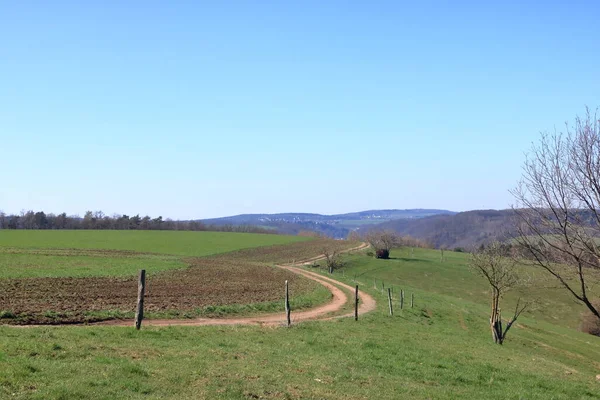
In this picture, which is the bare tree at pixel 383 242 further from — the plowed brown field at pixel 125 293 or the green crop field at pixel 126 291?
the plowed brown field at pixel 125 293

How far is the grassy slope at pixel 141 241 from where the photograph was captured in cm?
9792

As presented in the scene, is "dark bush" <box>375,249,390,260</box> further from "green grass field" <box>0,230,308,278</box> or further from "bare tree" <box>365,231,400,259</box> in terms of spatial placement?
"green grass field" <box>0,230,308,278</box>

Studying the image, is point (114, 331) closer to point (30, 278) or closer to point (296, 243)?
point (30, 278)

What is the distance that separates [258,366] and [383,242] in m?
102

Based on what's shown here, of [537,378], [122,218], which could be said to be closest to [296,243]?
[122,218]

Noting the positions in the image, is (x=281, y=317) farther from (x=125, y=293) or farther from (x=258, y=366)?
(x=258, y=366)

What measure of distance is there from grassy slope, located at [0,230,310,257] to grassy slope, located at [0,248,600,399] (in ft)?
257

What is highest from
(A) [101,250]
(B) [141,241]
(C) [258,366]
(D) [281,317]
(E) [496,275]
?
(B) [141,241]

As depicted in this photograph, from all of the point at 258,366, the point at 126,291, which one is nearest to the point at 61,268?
the point at 126,291

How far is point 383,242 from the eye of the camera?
113m

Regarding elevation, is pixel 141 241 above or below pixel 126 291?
above

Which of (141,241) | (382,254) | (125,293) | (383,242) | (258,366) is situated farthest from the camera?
(141,241)

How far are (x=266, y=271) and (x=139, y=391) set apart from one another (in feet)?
174

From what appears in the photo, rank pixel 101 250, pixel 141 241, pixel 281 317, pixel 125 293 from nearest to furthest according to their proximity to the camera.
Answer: pixel 281 317 → pixel 125 293 → pixel 101 250 → pixel 141 241
